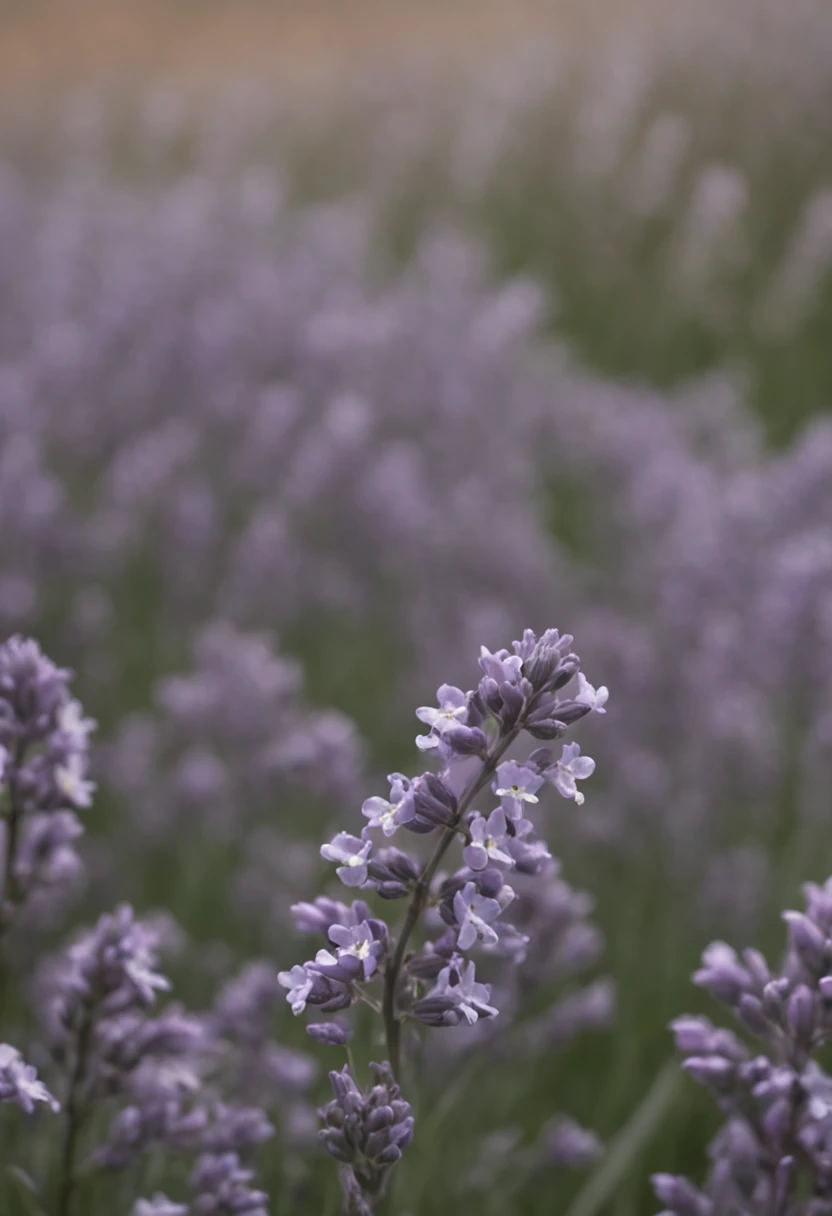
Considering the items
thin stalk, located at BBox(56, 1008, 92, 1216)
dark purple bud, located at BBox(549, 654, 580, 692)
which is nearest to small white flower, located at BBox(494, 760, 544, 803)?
dark purple bud, located at BBox(549, 654, 580, 692)

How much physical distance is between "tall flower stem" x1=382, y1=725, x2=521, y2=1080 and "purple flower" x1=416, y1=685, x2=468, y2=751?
53mm

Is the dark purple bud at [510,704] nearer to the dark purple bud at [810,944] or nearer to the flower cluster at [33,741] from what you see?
the dark purple bud at [810,944]

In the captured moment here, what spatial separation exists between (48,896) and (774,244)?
8.10m

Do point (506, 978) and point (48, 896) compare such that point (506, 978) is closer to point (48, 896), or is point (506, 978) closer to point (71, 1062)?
point (71, 1062)

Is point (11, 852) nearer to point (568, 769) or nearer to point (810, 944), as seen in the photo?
point (568, 769)

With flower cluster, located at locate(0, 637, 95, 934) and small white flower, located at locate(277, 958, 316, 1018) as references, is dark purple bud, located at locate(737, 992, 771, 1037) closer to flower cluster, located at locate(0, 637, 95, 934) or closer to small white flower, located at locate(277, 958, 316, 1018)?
small white flower, located at locate(277, 958, 316, 1018)

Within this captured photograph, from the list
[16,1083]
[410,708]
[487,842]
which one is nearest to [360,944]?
[487,842]

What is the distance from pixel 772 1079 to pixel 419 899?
494mm

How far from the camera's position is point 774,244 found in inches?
384

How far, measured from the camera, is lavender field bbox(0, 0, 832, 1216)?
1.76 metres

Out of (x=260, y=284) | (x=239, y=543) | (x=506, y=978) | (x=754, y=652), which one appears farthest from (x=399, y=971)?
(x=260, y=284)

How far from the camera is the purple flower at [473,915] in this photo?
4.78 feet

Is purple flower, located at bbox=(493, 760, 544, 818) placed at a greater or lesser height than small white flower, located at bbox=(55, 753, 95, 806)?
lesser

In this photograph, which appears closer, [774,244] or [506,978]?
[506,978]
